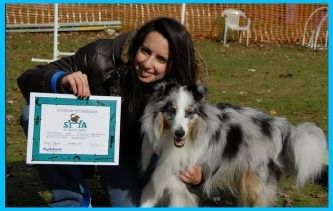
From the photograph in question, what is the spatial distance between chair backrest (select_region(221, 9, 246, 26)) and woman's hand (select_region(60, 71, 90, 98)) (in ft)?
35.5

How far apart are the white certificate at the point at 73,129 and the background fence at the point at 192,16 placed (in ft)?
34.0

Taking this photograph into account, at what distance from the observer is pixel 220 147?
3.78m

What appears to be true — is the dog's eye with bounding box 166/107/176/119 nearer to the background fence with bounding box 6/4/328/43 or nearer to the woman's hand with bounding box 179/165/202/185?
the woman's hand with bounding box 179/165/202/185

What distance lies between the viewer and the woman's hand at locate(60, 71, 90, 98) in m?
3.43

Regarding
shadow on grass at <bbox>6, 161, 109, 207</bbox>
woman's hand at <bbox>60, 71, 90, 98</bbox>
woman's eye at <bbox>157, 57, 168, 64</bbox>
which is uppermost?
woman's eye at <bbox>157, 57, 168, 64</bbox>

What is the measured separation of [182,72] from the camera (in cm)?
362

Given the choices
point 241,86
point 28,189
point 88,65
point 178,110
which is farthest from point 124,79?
point 241,86

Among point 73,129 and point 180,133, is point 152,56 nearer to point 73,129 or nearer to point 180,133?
point 180,133

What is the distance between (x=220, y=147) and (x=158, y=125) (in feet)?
1.66

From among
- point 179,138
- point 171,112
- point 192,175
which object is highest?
point 171,112

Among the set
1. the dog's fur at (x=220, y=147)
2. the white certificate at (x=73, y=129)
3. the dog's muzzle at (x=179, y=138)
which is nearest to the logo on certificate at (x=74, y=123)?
the white certificate at (x=73, y=129)

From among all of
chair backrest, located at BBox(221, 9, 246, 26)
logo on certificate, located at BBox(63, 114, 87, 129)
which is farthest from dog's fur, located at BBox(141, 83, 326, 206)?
chair backrest, located at BBox(221, 9, 246, 26)

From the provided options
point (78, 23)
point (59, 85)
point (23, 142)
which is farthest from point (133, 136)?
point (78, 23)

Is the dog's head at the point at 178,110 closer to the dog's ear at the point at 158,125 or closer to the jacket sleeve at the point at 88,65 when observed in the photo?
the dog's ear at the point at 158,125
